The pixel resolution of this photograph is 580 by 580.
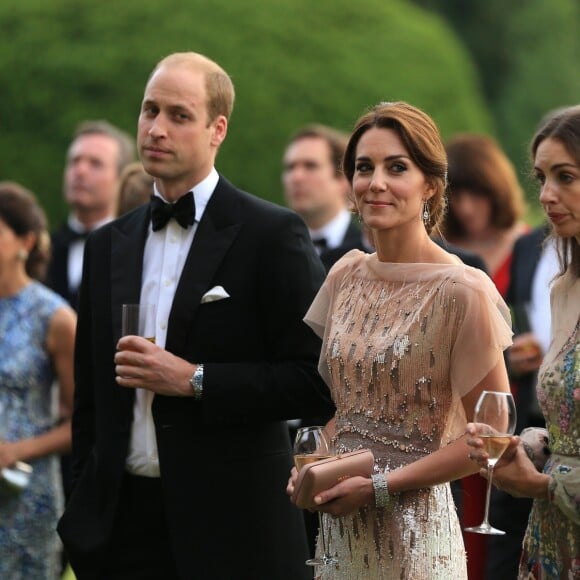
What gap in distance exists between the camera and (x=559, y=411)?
4.42m

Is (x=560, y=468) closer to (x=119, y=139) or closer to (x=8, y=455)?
(x=8, y=455)

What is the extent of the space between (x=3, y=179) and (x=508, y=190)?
866cm

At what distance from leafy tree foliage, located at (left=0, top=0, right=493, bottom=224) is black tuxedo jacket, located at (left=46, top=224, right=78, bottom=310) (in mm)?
5937

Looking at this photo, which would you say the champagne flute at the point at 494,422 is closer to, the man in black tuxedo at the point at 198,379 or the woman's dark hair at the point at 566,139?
the woman's dark hair at the point at 566,139

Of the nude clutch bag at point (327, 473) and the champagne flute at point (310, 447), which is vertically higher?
the champagne flute at point (310, 447)

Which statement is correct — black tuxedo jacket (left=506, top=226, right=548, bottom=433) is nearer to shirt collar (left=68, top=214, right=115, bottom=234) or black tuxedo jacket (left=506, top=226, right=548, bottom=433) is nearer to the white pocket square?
the white pocket square

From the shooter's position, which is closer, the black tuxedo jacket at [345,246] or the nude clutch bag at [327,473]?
the nude clutch bag at [327,473]

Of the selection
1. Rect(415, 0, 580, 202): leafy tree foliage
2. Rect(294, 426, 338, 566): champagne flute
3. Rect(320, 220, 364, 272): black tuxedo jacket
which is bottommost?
Rect(294, 426, 338, 566): champagne flute

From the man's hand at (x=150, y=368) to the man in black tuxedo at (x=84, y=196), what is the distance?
14.5 ft

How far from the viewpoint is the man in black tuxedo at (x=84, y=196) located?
31.4ft

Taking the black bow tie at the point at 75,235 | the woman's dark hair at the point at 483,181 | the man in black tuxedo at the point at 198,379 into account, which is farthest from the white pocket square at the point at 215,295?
the black bow tie at the point at 75,235

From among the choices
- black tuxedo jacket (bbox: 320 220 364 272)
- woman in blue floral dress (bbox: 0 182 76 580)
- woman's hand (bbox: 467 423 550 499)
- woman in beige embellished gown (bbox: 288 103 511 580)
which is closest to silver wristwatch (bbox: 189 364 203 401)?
woman in beige embellished gown (bbox: 288 103 511 580)

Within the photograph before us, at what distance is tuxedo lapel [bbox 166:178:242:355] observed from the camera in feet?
17.3

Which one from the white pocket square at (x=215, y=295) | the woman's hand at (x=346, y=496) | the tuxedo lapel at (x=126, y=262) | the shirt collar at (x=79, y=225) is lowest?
the woman's hand at (x=346, y=496)
